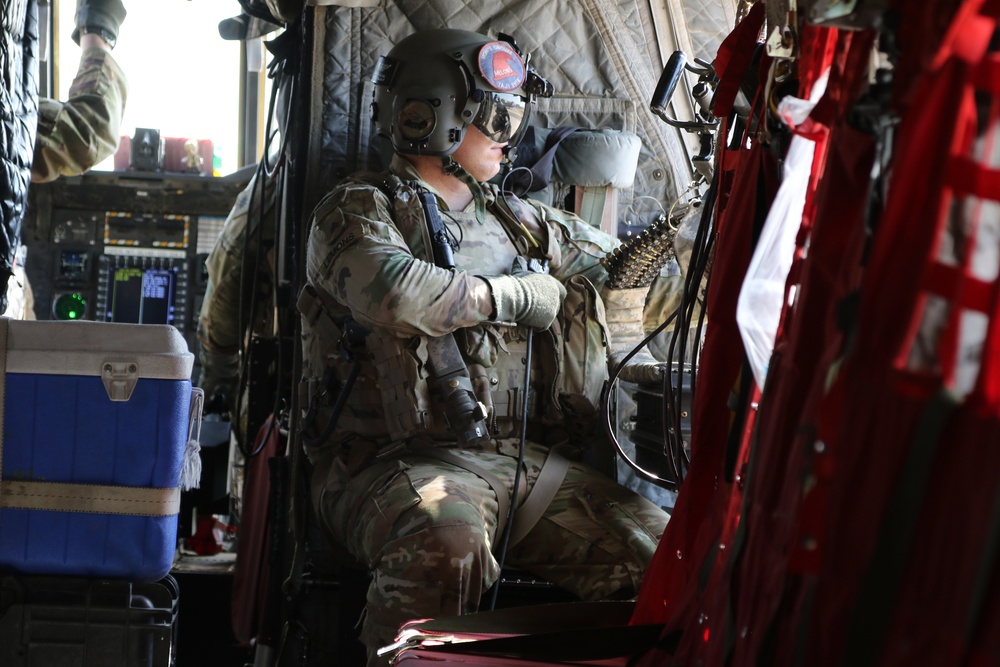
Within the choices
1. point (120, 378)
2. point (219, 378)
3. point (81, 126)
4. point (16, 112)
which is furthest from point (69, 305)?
point (120, 378)

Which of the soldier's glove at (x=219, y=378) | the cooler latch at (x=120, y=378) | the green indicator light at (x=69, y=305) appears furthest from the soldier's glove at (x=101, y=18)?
the cooler latch at (x=120, y=378)

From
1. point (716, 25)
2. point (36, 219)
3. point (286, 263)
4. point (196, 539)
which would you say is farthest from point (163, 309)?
point (716, 25)

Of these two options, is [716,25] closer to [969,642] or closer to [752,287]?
[752,287]

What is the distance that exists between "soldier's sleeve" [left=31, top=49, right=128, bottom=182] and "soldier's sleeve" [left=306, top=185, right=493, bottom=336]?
114 centimetres

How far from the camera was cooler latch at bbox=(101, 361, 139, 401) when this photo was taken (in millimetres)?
2227

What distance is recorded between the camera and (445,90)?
2.96 m

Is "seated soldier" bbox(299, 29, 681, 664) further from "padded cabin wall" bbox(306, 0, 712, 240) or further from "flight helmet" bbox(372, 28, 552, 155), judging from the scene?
"padded cabin wall" bbox(306, 0, 712, 240)

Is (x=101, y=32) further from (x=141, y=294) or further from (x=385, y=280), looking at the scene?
(x=385, y=280)

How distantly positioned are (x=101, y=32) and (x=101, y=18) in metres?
0.05

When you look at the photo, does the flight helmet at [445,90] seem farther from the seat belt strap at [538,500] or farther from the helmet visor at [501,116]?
the seat belt strap at [538,500]

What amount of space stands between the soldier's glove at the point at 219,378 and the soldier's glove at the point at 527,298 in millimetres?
1487

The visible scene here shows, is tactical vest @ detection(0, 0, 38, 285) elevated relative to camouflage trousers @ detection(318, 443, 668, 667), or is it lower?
elevated

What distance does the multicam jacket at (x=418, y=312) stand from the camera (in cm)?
267

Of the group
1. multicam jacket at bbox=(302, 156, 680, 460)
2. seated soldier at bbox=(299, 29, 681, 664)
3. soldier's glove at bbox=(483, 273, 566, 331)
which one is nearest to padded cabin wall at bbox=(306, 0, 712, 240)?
seated soldier at bbox=(299, 29, 681, 664)
